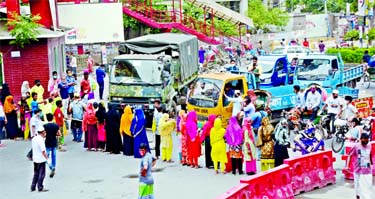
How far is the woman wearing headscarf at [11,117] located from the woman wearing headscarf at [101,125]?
349 cm

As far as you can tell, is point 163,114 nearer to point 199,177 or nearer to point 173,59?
point 199,177

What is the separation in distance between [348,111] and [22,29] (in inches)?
494

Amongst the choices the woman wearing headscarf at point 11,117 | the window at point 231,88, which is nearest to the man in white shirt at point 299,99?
the window at point 231,88

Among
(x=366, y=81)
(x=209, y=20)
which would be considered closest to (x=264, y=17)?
(x=209, y=20)

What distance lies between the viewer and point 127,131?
22094 millimetres

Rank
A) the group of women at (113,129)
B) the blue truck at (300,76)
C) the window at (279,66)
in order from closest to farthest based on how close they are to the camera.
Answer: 1. the group of women at (113,129)
2. the blue truck at (300,76)
3. the window at (279,66)

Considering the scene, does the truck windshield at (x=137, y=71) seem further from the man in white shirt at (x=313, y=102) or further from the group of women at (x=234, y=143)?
the group of women at (x=234, y=143)

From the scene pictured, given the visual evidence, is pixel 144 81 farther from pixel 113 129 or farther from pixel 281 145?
pixel 281 145

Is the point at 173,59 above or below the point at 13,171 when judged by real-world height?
above

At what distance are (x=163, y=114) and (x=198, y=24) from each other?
89.9ft

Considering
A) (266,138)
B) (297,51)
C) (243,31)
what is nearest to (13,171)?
(266,138)

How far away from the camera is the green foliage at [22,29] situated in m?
29.5

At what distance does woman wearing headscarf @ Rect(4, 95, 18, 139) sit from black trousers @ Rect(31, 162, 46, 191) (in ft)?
22.1

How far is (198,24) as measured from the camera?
48.8m
